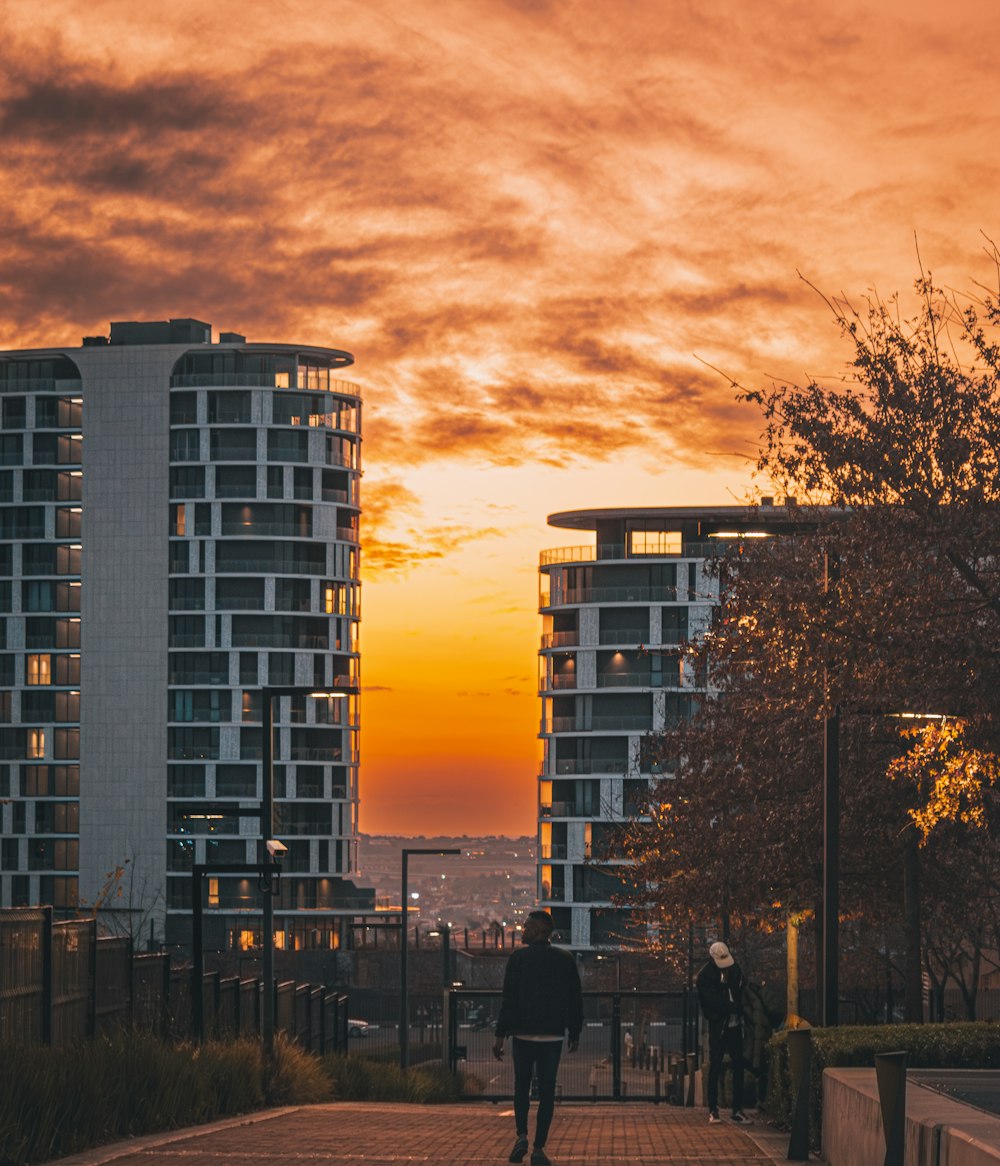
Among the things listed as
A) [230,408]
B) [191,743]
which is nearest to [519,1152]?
[191,743]

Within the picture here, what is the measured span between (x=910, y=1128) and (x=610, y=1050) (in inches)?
2416

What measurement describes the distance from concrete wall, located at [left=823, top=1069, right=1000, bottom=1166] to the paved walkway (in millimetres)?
945

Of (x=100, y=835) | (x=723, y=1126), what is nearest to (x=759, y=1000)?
(x=723, y=1126)

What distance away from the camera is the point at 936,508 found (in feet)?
67.4

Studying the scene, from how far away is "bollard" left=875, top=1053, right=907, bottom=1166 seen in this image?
373 inches

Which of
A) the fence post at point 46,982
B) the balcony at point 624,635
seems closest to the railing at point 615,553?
the balcony at point 624,635

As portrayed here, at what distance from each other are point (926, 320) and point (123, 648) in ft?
319

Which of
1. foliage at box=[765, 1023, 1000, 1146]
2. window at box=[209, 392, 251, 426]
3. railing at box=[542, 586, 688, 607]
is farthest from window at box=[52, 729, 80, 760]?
foliage at box=[765, 1023, 1000, 1146]

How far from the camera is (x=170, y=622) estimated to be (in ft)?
380

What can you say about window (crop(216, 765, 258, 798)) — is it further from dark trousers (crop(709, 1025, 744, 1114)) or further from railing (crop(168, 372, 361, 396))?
dark trousers (crop(709, 1025, 744, 1114))

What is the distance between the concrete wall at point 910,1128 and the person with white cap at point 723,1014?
4744mm

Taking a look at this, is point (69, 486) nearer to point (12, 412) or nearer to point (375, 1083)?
point (12, 412)

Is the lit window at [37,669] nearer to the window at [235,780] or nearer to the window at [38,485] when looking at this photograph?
the window at [38,485]

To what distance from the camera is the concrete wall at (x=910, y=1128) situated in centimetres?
889
